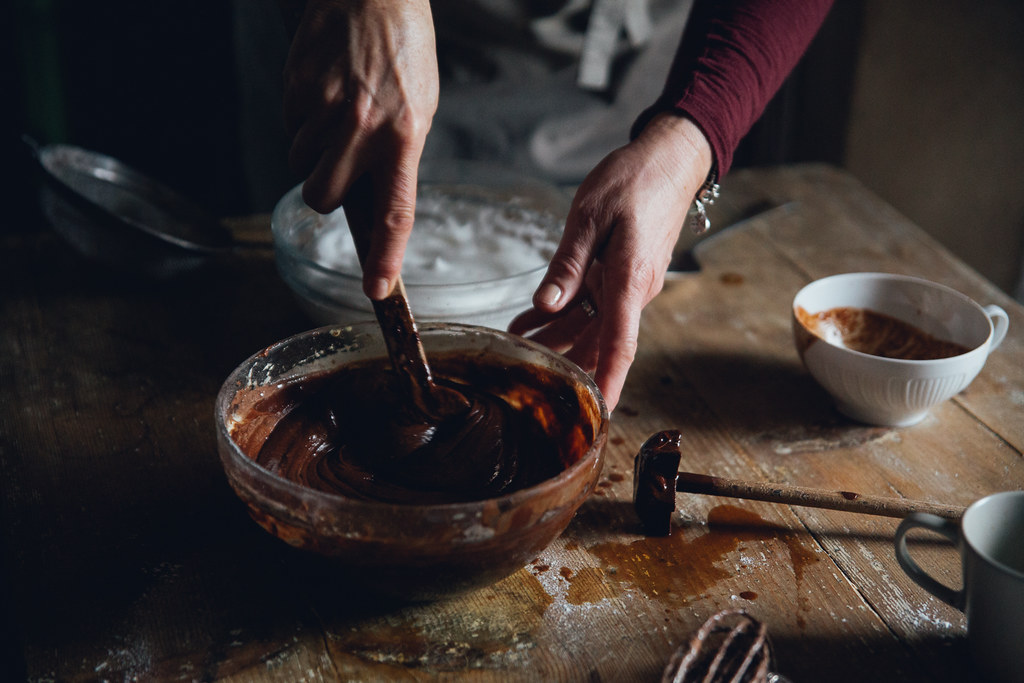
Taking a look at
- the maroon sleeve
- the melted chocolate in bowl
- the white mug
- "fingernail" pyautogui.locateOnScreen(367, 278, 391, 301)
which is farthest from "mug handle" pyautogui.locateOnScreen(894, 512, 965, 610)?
the maroon sleeve

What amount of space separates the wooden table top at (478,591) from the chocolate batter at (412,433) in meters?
0.08

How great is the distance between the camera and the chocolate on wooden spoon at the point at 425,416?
2.76ft

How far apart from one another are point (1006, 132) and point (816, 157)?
70cm

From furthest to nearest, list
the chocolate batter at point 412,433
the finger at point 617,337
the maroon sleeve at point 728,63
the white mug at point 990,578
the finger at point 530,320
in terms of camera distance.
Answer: the maroon sleeve at point 728,63 < the finger at point 530,320 < the finger at point 617,337 < the chocolate batter at point 412,433 < the white mug at point 990,578

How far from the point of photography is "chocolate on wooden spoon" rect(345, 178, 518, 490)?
2.76 ft

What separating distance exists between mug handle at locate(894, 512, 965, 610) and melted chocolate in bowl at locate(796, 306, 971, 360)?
15.6 inches

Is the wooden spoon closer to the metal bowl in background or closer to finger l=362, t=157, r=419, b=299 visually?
finger l=362, t=157, r=419, b=299

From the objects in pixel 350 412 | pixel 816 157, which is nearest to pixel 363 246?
pixel 350 412

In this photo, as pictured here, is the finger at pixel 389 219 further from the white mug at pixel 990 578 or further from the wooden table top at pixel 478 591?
the white mug at pixel 990 578

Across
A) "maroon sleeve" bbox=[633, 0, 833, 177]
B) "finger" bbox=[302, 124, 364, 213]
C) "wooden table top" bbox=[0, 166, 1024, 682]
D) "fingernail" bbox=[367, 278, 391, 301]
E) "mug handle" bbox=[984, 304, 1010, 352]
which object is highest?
"maroon sleeve" bbox=[633, 0, 833, 177]

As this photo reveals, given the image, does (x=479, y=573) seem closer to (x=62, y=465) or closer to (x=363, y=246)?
(x=363, y=246)

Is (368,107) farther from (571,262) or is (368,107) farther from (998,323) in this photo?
(998,323)

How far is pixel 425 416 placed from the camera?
0.91 meters

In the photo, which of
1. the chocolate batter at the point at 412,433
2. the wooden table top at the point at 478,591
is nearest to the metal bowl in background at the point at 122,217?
the wooden table top at the point at 478,591
